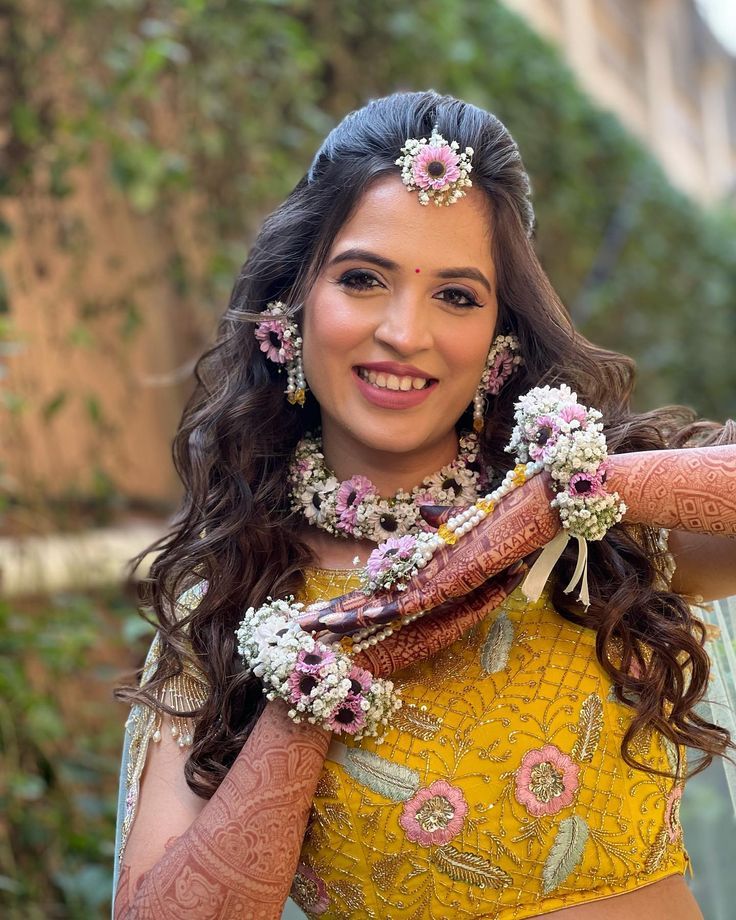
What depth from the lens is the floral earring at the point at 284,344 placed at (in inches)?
83.7

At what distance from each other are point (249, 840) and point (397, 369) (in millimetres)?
742

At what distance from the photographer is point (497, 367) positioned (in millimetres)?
2113

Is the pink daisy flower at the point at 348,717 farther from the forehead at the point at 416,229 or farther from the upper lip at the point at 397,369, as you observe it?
the forehead at the point at 416,229

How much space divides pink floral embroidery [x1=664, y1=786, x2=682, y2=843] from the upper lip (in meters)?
0.77

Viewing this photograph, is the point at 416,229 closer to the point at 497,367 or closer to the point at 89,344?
the point at 497,367

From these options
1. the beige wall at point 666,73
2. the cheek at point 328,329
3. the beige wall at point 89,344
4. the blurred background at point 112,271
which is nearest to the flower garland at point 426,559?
the cheek at point 328,329

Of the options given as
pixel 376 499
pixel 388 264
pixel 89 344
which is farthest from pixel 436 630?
pixel 89 344

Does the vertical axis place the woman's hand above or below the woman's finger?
above

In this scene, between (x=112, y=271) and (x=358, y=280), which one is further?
(x=112, y=271)

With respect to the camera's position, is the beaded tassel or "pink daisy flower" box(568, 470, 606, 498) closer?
"pink daisy flower" box(568, 470, 606, 498)

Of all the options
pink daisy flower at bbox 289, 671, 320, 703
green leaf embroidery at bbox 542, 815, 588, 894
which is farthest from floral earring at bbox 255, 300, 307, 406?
green leaf embroidery at bbox 542, 815, 588, 894

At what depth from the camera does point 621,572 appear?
197cm

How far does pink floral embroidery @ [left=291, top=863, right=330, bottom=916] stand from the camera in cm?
194

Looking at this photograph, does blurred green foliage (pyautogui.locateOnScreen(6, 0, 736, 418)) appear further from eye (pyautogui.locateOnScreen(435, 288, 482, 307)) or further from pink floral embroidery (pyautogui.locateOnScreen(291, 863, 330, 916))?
pink floral embroidery (pyautogui.locateOnScreen(291, 863, 330, 916))
